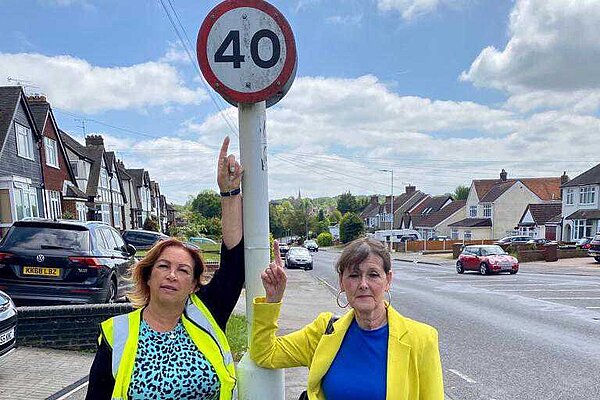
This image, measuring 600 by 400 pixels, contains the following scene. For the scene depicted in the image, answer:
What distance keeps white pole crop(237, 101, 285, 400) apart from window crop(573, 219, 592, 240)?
44216 millimetres

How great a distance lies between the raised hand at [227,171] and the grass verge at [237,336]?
2918mm

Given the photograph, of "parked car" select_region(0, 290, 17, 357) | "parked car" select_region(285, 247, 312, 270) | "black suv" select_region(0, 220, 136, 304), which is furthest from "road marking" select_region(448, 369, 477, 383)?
"parked car" select_region(285, 247, 312, 270)

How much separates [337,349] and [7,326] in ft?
12.7

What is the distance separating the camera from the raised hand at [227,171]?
1.98m

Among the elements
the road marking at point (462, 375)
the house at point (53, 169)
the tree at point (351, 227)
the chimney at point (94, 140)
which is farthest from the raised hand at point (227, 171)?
the tree at point (351, 227)

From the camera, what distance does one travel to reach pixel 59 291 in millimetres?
6363

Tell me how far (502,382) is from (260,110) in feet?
16.9

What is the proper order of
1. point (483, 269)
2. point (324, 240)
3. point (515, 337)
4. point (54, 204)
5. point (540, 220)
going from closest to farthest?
point (515, 337) < point (483, 269) < point (54, 204) < point (540, 220) < point (324, 240)

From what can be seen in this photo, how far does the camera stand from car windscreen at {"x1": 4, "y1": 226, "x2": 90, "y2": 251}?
21.2 feet

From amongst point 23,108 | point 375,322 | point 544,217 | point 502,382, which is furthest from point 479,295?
point 544,217

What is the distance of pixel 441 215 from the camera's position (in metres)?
61.1

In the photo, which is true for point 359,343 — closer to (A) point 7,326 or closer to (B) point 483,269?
(A) point 7,326

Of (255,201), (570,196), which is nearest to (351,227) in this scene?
(570,196)

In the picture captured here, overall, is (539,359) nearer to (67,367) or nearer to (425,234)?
(67,367)
